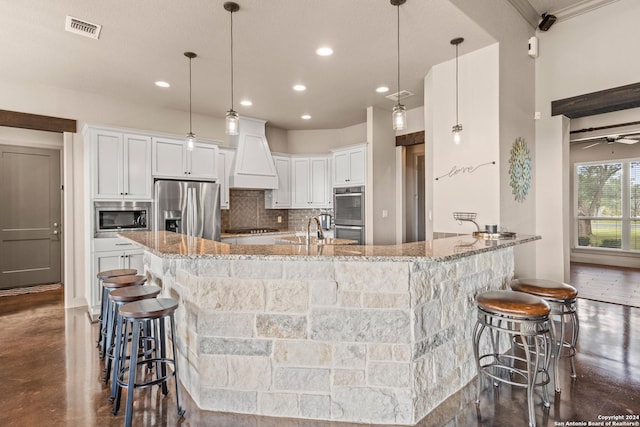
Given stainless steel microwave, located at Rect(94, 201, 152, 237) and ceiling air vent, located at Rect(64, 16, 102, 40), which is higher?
ceiling air vent, located at Rect(64, 16, 102, 40)

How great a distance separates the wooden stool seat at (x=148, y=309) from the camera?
203cm

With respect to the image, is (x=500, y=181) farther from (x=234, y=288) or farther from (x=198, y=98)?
(x=198, y=98)

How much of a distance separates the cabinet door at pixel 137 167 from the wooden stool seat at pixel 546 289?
14.9 ft

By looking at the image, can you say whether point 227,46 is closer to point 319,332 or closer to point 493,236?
point 319,332

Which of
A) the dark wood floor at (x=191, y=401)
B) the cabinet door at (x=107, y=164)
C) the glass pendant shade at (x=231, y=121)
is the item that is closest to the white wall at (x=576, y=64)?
the dark wood floor at (x=191, y=401)

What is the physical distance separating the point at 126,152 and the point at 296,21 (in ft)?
9.91

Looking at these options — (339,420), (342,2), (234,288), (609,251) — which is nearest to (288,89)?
(342,2)

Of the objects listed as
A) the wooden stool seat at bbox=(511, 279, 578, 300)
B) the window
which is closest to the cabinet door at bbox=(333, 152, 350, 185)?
the wooden stool seat at bbox=(511, 279, 578, 300)

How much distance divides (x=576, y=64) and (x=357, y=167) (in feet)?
10.2

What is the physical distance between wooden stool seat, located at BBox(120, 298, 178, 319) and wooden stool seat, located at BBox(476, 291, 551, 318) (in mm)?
1957

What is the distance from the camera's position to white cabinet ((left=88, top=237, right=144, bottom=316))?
4410mm

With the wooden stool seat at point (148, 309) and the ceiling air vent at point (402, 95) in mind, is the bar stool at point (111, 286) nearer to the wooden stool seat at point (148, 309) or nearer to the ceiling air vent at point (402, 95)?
the wooden stool seat at point (148, 309)

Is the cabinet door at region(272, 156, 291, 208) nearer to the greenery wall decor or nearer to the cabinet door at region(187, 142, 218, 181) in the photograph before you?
the cabinet door at region(187, 142, 218, 181)

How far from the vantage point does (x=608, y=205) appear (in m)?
7.41
